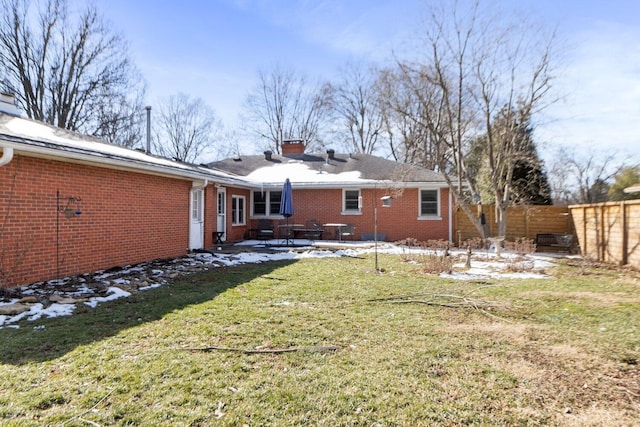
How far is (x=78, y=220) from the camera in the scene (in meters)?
7.50

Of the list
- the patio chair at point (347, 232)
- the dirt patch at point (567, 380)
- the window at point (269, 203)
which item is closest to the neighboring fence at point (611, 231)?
the dirt patch at point (567, 380)

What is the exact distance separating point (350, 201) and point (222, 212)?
598 centimetres

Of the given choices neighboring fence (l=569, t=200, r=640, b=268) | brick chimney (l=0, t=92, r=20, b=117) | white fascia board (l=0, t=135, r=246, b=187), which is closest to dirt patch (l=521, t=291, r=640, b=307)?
neighboring fence (l=569, t=200, r=640, b=268)

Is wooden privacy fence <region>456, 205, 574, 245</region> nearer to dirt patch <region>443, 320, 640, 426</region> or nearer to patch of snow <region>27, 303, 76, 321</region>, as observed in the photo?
dirt patch <region>443, 320, 640, 426</region>

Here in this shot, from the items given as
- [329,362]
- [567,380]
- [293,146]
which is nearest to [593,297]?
[567,380]

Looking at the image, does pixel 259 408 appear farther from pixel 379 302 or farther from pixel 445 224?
pixel 445 224

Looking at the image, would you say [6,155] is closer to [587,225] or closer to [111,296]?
[111,296]

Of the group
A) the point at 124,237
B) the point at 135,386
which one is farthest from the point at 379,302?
the point at 124,237

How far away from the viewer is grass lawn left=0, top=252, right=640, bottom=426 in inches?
103

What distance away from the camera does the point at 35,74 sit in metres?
20.9

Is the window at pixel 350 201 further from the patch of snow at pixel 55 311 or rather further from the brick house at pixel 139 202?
the patch of snow at pixel 55 311

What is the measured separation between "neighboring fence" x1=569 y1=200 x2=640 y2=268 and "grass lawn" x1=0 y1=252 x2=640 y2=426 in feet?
14.4

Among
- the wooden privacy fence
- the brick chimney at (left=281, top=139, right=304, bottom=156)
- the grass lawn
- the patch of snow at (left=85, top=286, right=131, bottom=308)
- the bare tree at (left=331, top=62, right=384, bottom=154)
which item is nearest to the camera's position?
the grass lawn

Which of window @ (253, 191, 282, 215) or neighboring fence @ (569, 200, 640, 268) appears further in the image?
window @ (253, 191, 282, 215)
